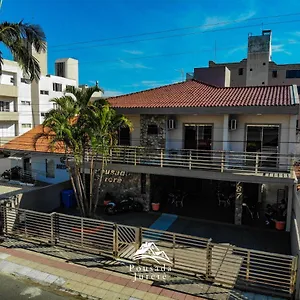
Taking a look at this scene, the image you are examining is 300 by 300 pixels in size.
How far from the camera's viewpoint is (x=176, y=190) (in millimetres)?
16984

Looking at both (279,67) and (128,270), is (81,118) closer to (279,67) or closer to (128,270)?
(128,270)

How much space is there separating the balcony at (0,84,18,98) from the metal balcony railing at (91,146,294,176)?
2330cm

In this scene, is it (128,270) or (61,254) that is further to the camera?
(61,254)

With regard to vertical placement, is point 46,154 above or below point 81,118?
below

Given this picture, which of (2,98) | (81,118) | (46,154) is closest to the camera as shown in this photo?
(81,118)

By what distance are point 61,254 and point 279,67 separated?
4681 centimetres

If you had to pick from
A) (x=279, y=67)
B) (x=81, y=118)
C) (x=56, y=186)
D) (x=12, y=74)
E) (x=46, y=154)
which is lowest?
(x=56, y=186)

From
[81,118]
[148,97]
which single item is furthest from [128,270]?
[148,97]

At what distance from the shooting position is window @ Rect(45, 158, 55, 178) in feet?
65.2

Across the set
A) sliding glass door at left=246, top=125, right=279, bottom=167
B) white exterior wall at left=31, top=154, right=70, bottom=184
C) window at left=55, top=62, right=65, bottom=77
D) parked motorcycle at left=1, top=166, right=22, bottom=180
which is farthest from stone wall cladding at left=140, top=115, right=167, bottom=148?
window at left=55, top=62, right=65, bottom=77

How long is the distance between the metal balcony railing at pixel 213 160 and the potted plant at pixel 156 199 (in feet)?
6.88

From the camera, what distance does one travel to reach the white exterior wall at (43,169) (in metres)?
19.4

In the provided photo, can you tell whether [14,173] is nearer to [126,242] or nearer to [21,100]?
[126,242]

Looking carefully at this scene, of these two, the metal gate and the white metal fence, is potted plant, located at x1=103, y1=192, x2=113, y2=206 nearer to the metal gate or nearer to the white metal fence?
the white metal fence
